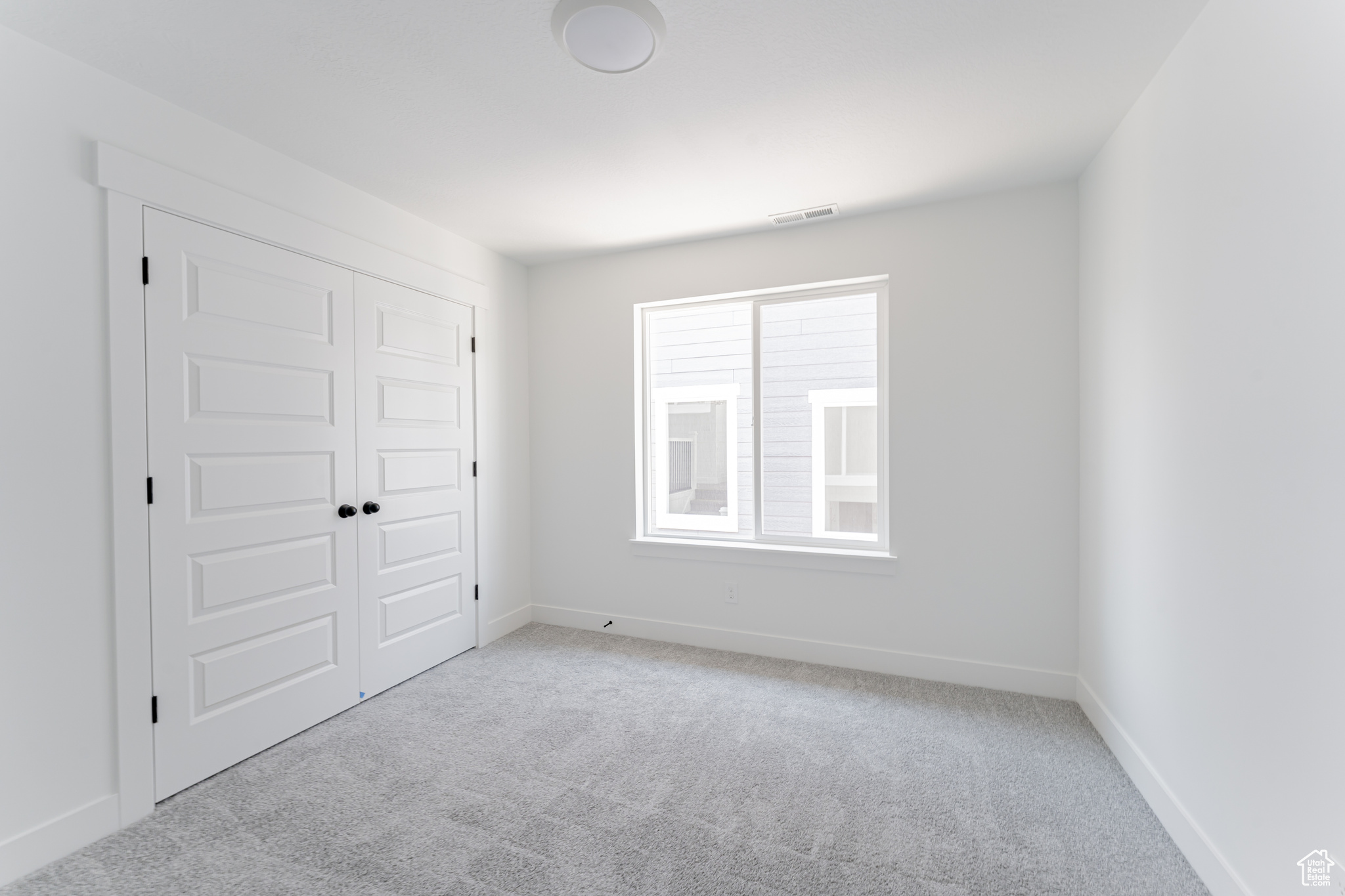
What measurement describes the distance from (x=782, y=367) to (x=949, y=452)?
1071 millimetres

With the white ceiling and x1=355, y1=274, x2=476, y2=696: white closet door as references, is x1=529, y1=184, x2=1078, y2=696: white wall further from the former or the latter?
x1=355, y1=274, x2=476, y2=696: white closet door

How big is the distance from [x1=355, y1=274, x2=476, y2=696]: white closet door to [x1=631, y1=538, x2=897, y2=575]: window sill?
1157mm

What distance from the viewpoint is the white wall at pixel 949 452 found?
291 centimetres

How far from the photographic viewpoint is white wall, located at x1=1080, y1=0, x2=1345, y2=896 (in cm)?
129

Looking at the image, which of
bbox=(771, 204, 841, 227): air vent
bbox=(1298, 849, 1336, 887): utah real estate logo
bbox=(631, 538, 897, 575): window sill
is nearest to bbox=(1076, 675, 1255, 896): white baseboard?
bbox=(1298, 849, 1336, 887): utah real estate logo

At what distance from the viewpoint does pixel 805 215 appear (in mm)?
3232

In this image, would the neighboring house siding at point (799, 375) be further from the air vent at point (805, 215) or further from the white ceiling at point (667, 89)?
the white ceiling at point (667, 89)

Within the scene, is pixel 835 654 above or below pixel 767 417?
below

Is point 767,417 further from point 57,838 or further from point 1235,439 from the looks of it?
point 57,838

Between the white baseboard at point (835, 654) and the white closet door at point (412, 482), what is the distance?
32.2 inches

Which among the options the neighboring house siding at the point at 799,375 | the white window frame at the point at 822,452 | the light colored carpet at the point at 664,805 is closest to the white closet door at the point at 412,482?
the light colored carpet at the point at 664,805

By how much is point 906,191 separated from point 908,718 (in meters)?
2.55

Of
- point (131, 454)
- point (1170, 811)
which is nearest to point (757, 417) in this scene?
point (1170, 811)

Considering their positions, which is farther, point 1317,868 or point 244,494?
point 244,494
